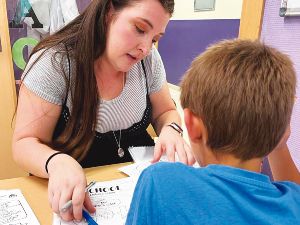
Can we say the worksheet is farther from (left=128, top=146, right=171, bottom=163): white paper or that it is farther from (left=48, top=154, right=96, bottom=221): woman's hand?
(left=128, top=146, right=171, bottom=163): white paper

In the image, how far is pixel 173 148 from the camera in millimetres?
894

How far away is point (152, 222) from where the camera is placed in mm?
454

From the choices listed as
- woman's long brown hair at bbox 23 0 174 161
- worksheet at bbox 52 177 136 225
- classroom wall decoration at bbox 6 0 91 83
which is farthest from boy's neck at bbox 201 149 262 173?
classroom wall decoration at bbox 6 0 91 83

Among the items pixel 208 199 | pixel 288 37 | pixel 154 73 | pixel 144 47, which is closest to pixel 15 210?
pixel 208 199

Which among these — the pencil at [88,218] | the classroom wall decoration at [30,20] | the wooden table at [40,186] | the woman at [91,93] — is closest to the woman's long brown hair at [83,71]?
the woman at [91,93]

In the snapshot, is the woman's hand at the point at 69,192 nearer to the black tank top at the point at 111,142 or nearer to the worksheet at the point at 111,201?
the worksheet at the point at 111,201

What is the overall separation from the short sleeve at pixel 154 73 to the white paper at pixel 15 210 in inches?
23.8

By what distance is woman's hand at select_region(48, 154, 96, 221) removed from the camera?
63 centimetres

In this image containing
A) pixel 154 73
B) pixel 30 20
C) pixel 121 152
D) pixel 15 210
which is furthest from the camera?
pixel 30 20

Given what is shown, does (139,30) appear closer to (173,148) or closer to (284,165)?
(173,148)

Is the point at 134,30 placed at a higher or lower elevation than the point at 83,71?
higher

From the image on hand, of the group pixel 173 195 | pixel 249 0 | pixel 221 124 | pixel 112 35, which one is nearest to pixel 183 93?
pixel 221 124

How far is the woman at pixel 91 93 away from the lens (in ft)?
2.90

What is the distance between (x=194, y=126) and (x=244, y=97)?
109 mm
